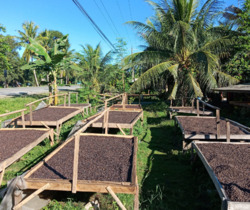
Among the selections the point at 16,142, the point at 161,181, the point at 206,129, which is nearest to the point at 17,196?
the point at 16,142

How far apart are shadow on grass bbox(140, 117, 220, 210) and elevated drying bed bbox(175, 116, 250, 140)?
2.00ft

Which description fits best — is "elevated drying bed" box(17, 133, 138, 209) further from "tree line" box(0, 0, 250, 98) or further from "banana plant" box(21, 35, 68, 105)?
"banana plant" box(21, 35, 68, 105)

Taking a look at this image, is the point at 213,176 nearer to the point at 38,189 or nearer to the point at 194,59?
the point at 38,189

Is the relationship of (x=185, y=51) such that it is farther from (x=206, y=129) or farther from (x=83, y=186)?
(x=83, y=186)

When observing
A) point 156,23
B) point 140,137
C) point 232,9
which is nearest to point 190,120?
point 140,137

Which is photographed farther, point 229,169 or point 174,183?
point 174,183

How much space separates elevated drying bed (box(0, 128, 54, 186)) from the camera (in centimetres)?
425

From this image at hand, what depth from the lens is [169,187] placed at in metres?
4.11

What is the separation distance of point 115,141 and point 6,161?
7.14 feet

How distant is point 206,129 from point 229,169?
2.80m

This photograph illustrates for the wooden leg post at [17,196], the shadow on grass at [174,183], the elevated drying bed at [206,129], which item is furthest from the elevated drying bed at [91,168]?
the elevated drying bed at [206,129]

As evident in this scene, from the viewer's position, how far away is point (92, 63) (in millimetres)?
15969

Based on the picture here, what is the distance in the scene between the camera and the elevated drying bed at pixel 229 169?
2.71 metres

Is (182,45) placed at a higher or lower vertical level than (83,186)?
higher
